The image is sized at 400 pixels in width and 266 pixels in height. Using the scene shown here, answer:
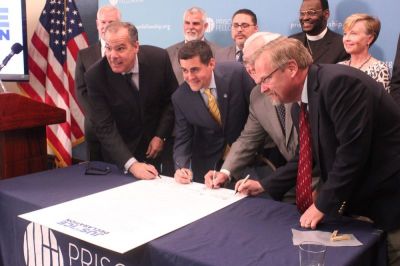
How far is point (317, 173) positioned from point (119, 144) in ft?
3.77

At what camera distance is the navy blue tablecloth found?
1.53 m

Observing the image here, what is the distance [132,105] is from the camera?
9.71 feet

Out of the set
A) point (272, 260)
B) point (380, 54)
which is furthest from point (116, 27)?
point (380, 54)

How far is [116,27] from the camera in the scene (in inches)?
102

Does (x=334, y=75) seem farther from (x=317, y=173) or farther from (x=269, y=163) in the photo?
(x=269, y=163)

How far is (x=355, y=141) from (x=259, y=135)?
875 millimetres

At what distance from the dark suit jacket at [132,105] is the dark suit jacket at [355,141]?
126cm

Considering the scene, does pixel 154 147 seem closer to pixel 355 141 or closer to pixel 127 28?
pixel 127 28

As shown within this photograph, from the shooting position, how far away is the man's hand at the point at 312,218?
5.73 feet

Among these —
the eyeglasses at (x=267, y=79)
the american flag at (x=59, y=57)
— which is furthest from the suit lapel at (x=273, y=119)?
the american flag at (x=59, y=57)

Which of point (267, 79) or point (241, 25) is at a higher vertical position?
point (241, 25)

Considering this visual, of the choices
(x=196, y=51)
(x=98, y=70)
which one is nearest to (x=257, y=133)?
(x=196, y=51)

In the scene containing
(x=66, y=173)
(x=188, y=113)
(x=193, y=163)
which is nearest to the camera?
(x=66, y=173)

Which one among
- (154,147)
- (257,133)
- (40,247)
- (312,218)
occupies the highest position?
(257,133)
